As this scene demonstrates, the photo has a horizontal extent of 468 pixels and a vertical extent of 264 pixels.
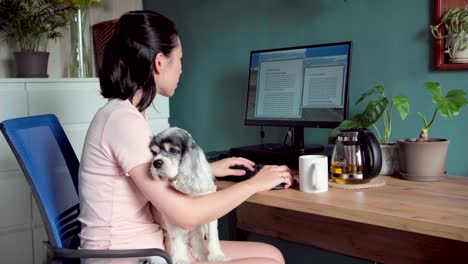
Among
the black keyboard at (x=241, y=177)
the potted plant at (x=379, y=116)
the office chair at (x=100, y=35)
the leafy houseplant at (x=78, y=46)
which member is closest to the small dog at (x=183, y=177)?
the black keyboard at (x=241, y=177)

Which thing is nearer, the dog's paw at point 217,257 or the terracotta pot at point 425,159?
the dog's paw at point 217,257

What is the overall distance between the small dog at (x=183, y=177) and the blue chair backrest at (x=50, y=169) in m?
0.27

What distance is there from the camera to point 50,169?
53.3 inches

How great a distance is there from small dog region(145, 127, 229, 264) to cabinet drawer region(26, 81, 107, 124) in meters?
1.20

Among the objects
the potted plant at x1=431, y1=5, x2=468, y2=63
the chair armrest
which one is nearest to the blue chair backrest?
the chair armrest

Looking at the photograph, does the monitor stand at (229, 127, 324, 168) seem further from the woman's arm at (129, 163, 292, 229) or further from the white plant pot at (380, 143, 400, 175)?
the woman's arm at (129, 163, 292, 229)

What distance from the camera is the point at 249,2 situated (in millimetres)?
2414

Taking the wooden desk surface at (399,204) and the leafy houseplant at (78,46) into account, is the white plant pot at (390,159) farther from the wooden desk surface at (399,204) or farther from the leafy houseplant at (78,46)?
the leafy houseplant at (78,46)

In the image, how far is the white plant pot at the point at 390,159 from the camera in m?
1.67

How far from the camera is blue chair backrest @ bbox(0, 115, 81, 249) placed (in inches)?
48.2

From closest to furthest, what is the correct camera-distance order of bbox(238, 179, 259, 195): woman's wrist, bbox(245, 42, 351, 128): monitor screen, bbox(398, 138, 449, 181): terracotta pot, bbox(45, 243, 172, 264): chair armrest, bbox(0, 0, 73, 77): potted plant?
bbox(45, 243, 172, 264): chair armrest < bbox(238, 179, 259, 195): woman's wrist < bbox(398, 138, 449, 181): terracotta pot < bbox(245, 42, 351, 128): monitor screen < bbox(0, 0, 73, 77): potted plant

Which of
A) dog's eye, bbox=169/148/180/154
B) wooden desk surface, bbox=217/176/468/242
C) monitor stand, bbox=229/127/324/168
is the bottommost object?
wooden desk surface, bbox=217/176/468/242

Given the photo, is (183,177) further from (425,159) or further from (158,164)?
(425,159)

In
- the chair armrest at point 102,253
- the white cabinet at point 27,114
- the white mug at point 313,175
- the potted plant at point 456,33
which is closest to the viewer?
the chair armrest at point 102,253
